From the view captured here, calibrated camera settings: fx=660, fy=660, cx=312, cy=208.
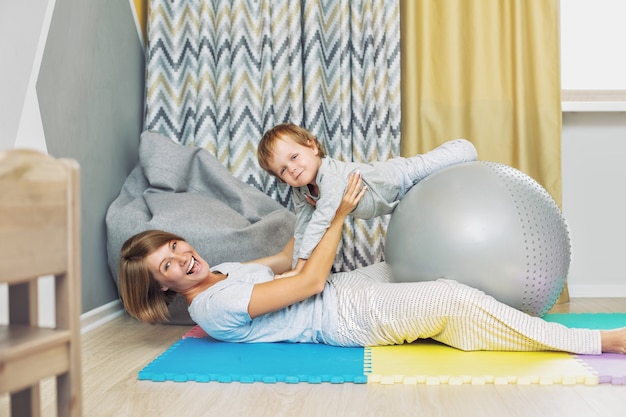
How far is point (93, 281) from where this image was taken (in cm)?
240

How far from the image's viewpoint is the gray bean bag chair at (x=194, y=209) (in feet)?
7.80

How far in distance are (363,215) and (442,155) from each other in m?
0.35

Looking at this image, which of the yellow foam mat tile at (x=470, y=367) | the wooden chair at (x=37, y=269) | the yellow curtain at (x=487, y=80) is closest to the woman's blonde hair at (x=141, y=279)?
the yellow foam mat tile at (x=470, y=367)

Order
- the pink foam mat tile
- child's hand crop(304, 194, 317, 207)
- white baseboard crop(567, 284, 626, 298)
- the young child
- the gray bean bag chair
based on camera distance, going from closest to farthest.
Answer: the pink foam mat tile
the young child
child's hand crop(304, 194, 317, 207)
the gray bean bag chair
white baseboard crop(567, 284, 626, 298)

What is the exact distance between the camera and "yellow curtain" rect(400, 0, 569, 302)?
9.43 feet

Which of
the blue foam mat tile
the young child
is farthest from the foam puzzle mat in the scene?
the young child

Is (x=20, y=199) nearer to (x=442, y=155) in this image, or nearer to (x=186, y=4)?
(x=442, y=155)

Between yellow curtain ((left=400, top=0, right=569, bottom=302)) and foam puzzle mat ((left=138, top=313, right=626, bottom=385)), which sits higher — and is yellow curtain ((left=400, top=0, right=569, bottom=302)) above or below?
above

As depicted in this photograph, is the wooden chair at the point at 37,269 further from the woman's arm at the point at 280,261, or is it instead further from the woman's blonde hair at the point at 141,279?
the woman's arm at the point at 280,261

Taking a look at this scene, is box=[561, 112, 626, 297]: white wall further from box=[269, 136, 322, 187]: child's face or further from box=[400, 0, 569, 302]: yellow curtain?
box=[269, 136, 322, 187]: child's face

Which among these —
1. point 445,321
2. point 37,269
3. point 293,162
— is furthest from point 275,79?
point 37,269

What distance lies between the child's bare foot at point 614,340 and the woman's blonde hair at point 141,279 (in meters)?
1.24

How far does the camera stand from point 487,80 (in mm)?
2912

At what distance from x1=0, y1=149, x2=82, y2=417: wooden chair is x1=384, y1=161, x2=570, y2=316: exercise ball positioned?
121 centimetres
